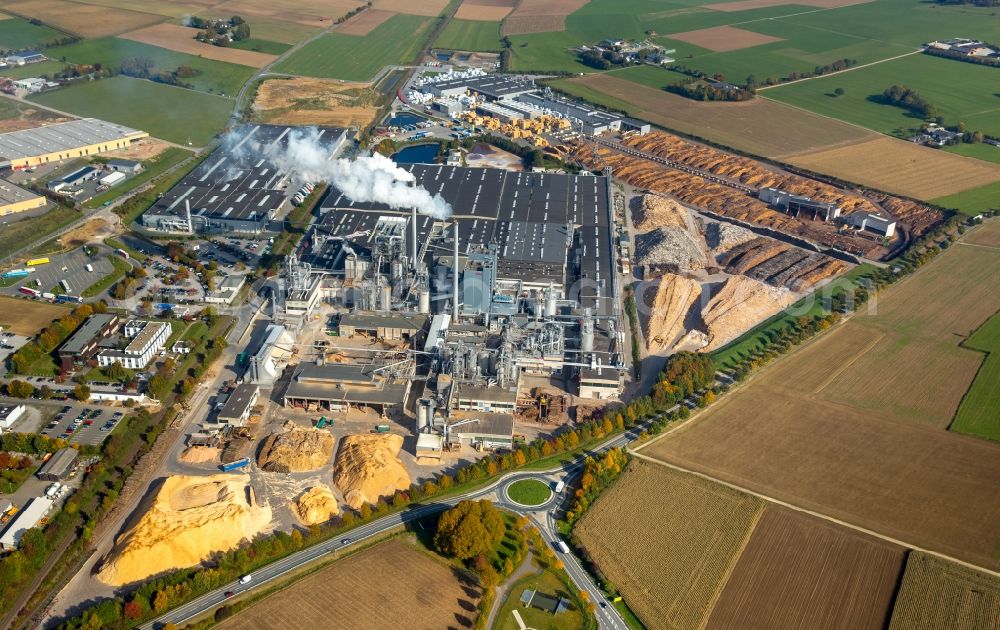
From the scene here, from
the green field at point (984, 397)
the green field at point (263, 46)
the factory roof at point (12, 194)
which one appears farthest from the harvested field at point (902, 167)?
the factory roof at point (12, 194)

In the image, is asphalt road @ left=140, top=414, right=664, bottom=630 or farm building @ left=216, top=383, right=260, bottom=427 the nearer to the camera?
asphalt road @ left=140, top=414, right=664, bottom=630

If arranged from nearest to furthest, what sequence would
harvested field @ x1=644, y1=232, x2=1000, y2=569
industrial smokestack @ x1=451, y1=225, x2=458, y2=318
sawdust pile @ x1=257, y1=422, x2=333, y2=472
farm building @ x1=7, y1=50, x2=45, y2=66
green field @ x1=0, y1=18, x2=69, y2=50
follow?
harvested field @ x1=644, y1=232, x2=1000, y2=569 < sawdust pile @ x1=257, y1=422, x2=333, y2=472 < industrial smokestack @ x1=451, y1=225, x2=458, y2=318 < farm building @ x1=7, y1=50, x2=45, y2=66 < green field @ x1=0, y1=18, x2=69, y2=50

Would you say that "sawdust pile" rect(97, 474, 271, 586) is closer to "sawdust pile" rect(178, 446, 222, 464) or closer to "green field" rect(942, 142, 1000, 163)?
"sawdust pile" rect(178, 446, 222, 464)

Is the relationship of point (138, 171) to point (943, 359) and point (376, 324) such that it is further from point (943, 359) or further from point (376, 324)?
point (943, 359)

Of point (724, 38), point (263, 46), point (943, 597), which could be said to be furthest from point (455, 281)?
point (724, 38)

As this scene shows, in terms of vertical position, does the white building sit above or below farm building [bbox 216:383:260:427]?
above

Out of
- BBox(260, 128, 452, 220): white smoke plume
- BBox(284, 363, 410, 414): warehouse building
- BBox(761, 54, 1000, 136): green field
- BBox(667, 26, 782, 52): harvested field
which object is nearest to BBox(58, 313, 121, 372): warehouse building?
BBox(284, 363, 410, 414): warehouse building

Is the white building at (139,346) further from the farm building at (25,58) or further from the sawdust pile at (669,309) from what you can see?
the farm building at (25,58)
